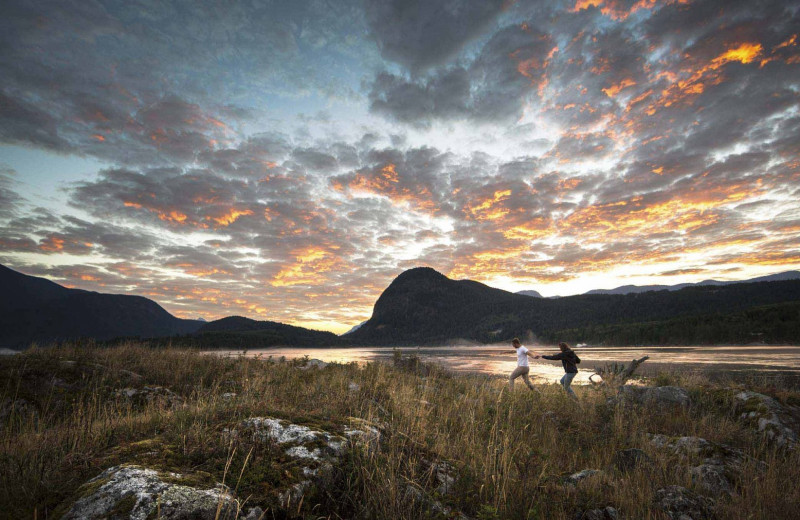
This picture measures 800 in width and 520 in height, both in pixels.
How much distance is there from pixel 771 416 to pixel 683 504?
323 inches

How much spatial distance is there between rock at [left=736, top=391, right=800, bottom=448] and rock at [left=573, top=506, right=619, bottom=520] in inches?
305

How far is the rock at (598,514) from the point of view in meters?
3.92

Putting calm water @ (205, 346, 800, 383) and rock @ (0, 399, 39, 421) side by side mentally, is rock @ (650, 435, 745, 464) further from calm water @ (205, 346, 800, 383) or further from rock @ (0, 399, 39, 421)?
rock @ (0, 399, 39, 421)

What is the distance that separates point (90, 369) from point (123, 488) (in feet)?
34.7

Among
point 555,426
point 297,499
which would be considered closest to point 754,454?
point 555,426

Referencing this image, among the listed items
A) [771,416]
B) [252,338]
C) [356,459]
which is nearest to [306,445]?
[356,459]

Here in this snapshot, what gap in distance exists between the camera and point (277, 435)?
147 inches

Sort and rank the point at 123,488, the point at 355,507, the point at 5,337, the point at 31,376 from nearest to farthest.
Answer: the point at 123,488, the point at 355,507, the point at 31,376, the point at 5,337

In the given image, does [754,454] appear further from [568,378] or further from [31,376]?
[31,376]

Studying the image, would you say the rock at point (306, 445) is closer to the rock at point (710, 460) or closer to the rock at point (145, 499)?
the rock at point (145, 499)

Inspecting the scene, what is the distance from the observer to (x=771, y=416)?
9.23 m

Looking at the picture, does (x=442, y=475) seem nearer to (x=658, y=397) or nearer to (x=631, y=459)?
(x=631, y=459)

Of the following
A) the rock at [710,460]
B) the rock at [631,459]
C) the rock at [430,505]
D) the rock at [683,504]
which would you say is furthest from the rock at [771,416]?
the rock at [430,505]

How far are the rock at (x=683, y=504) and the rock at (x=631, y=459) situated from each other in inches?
67.5
